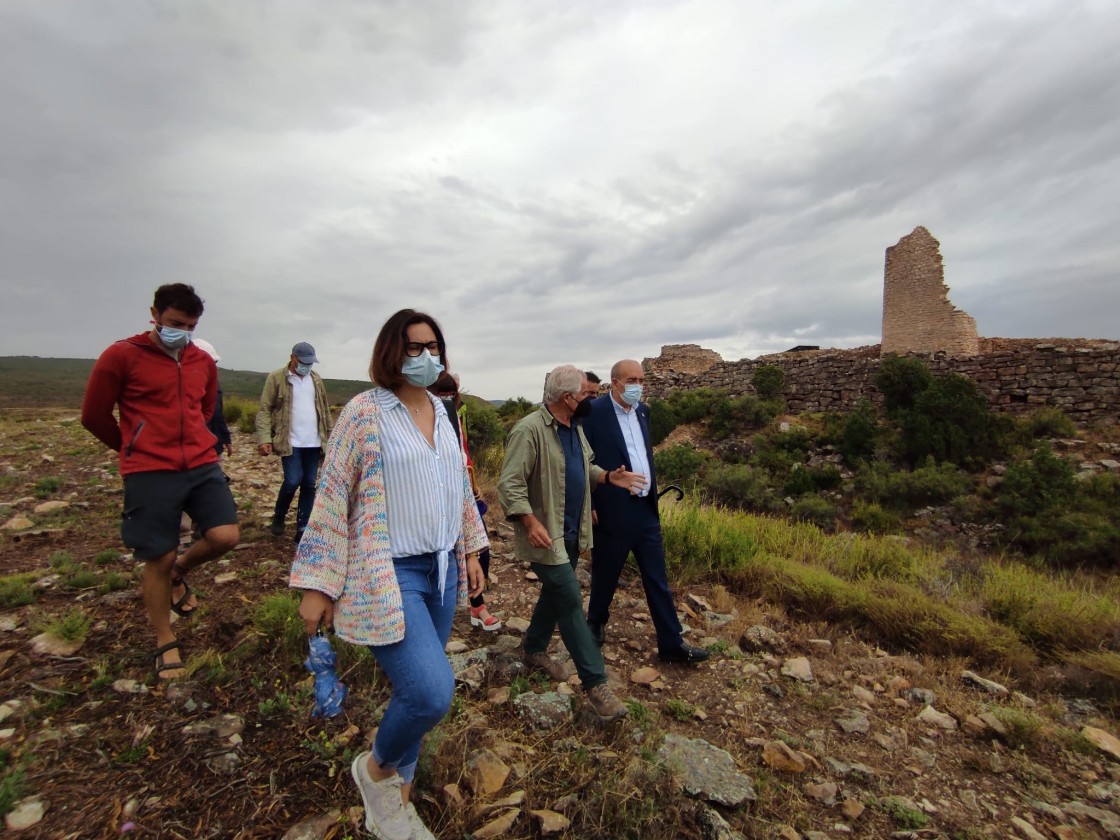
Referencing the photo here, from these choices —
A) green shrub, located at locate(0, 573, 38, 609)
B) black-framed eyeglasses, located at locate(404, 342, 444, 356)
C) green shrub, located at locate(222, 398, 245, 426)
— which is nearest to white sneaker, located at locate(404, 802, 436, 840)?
black-framed eyeglasses, located at locate(404, 342, 444, 356)

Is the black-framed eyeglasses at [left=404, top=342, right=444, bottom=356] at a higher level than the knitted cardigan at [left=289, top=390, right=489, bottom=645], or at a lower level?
higher

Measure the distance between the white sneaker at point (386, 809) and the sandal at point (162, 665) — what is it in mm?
1521

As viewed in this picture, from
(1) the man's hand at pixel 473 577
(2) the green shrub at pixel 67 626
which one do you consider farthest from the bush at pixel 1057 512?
(2) the green shrub at pixel 67 626

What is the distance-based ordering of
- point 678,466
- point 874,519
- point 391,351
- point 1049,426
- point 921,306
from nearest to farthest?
point 391,351, point 874,519, point 1049,426, point 678,466, point 921,306

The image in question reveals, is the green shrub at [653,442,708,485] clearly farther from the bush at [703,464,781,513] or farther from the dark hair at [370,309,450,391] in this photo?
the dark hair at [370,309,450,391]

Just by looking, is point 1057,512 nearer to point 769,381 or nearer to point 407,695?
point 769,381

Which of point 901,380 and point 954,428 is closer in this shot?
point 954,428

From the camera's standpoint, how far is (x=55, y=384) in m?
58.9

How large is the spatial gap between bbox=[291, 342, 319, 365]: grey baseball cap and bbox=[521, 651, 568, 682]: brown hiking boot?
322cm

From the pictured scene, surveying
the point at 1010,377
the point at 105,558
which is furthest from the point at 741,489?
the point at 105,558

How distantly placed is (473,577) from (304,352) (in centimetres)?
355

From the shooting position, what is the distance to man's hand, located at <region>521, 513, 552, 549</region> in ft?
9.25

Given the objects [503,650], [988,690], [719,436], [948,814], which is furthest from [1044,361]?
[503,650]

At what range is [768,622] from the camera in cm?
441
